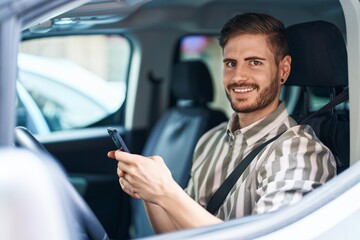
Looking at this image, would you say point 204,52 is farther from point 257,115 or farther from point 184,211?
point 184,211

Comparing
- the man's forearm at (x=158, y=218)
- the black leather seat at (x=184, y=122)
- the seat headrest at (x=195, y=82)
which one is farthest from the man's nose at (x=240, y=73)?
the seat headrest at (x=195, y=82)

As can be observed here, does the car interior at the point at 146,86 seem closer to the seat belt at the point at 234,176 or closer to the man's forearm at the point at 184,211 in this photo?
the seat belt at the point at 234,176

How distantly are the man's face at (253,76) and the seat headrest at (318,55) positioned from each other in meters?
0.07

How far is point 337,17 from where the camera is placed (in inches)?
105

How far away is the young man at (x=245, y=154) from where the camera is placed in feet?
6.57

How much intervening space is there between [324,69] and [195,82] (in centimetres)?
143

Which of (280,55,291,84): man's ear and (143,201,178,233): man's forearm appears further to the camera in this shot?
(280,55,291,84): man's ear

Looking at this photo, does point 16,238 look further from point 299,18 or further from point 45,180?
point 299,18

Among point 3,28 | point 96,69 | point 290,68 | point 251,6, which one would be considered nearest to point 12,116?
point 3,28

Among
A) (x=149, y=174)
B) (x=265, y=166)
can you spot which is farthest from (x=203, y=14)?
(x=149, y=174)

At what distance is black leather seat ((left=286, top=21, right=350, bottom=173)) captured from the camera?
92.3 inches

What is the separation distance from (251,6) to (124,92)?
4.00ft

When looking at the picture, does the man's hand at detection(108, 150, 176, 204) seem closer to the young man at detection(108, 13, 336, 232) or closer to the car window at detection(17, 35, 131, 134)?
the young man at detection(108, 13, 336, 232)

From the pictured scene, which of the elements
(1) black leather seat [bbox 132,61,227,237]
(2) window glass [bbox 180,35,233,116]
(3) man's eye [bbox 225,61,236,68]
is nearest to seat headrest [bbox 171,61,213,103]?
(1) black leather seat [bbox 132,61,227,237]
